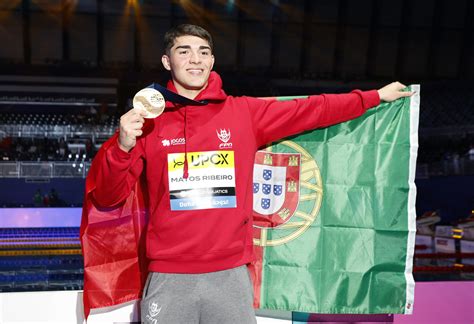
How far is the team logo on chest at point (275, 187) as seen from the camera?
2.54 metres

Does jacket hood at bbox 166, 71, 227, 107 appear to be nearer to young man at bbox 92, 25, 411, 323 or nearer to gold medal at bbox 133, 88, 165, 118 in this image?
young man at bbox 92, 25, 411, 323

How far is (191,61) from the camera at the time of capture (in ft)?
6.82

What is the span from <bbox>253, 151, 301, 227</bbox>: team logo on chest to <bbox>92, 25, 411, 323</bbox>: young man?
0.37 meters

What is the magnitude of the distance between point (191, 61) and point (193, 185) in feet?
1.58

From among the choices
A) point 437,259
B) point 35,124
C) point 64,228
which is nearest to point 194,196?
point 437,259

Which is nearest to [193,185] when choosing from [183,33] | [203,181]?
[203,181]

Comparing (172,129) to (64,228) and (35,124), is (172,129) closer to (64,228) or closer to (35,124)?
(64,228)

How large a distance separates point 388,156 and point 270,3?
37.9ft

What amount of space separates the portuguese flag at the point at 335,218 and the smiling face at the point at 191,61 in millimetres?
641

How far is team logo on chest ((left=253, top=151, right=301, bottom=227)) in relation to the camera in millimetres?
2537

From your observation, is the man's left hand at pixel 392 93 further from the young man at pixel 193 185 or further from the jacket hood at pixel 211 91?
the jacket hood at pixel 211 91

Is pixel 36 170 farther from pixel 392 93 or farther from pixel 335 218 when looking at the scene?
pixel 392 93

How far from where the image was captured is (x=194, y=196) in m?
2.01

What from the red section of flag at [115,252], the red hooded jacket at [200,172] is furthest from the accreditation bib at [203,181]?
the red section of flag at [115,252]
